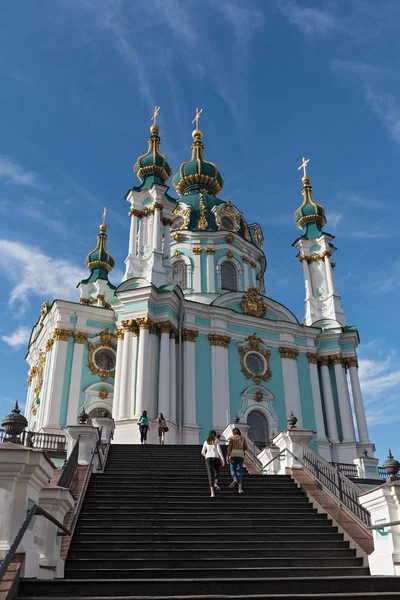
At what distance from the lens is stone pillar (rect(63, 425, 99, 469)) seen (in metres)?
13.7

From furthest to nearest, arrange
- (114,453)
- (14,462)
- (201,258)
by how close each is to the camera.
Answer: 1. (201,258)
2. (114,453)
3. (14,462)

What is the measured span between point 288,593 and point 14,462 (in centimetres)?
354

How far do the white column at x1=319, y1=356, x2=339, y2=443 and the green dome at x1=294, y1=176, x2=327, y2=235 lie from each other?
9.46m

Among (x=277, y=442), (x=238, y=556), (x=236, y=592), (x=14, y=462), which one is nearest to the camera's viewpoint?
(x=14, y=462)

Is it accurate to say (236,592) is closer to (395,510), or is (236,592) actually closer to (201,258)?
(395,510)

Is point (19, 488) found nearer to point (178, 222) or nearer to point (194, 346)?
point (194, 346)

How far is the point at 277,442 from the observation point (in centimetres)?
1496

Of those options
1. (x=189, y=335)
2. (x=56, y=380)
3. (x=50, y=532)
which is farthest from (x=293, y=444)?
(x=56, y=380)

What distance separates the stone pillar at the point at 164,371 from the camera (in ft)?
81.7

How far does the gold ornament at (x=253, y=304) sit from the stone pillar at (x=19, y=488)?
2469 cm

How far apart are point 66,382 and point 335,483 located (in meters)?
18.0

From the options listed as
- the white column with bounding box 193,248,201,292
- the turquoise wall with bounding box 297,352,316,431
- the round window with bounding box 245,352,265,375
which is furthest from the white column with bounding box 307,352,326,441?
the white column with bounding box 193,248,201,292

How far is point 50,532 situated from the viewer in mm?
7348

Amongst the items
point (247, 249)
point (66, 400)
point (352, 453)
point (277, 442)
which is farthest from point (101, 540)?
point (247, 249)
